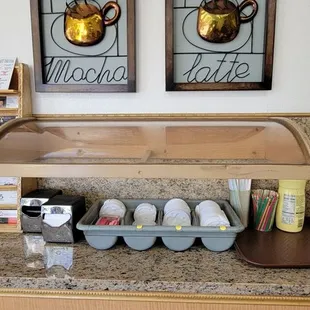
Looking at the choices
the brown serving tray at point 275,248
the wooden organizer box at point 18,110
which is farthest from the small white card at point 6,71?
the brown serving tray at point 275,248

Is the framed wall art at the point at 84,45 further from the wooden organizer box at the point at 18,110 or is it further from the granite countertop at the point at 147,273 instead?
the granite countertop at the point at 147,273

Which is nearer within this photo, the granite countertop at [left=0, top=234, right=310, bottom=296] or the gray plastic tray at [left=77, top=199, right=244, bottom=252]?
the granite countertop at [left=0, top=234, right=310, bottom=296]

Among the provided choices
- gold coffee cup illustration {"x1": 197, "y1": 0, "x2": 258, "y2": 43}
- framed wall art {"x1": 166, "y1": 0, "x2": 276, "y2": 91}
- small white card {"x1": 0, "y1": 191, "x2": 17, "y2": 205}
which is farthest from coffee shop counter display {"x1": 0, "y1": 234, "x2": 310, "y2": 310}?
gold coffee cup illustration {"x1": 197, "y1": 0, "x2": 258, "y2": 43}

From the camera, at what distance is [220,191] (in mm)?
1305

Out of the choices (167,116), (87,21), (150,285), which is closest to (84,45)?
(87,21)

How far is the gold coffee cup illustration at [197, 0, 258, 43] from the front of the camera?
3.93 ft

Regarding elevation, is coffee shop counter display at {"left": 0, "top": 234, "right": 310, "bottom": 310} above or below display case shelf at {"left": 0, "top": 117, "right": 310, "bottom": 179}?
below

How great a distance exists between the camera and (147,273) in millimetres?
920

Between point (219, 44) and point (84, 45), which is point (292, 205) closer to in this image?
point (219, 44)

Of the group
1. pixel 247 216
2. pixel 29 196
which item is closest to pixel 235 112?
pixel 247 216

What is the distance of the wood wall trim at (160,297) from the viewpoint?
870 millimetres

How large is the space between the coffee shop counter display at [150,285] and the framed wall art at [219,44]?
675 millimetres

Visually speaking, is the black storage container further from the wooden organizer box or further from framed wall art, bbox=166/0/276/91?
framed wall art, bbox=166/0/276/91

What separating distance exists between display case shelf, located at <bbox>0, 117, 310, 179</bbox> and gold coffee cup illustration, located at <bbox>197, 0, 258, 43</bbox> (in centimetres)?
33
